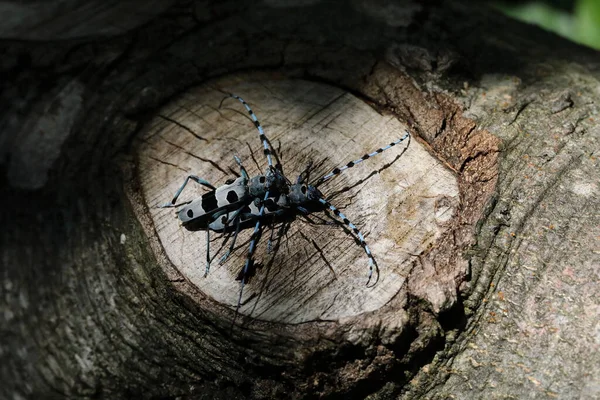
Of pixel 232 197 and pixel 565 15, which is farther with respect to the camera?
pixel 565 15

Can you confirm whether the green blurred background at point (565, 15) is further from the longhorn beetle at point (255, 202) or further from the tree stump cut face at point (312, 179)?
the longhorn beetle at point (255, 202)

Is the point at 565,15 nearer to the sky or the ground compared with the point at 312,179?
nearer to the sky

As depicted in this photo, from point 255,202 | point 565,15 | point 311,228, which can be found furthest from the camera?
point 565,15

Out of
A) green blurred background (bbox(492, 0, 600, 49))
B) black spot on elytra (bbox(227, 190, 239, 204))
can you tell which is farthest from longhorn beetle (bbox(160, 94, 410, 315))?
green blurred background (bbox(492, 0, 600, 49))

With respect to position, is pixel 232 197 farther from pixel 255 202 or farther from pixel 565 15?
pixel 565 15

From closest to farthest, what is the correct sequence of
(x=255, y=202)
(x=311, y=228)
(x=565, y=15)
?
(x=311, y=228)
(x=255, y=202)
(x=565, y=15)

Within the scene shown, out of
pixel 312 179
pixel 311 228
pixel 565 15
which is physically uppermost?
pixel 565 15

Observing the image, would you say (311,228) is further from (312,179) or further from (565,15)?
(565,15)

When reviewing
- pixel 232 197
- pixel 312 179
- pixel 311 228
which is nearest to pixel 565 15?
pixel 312 179
